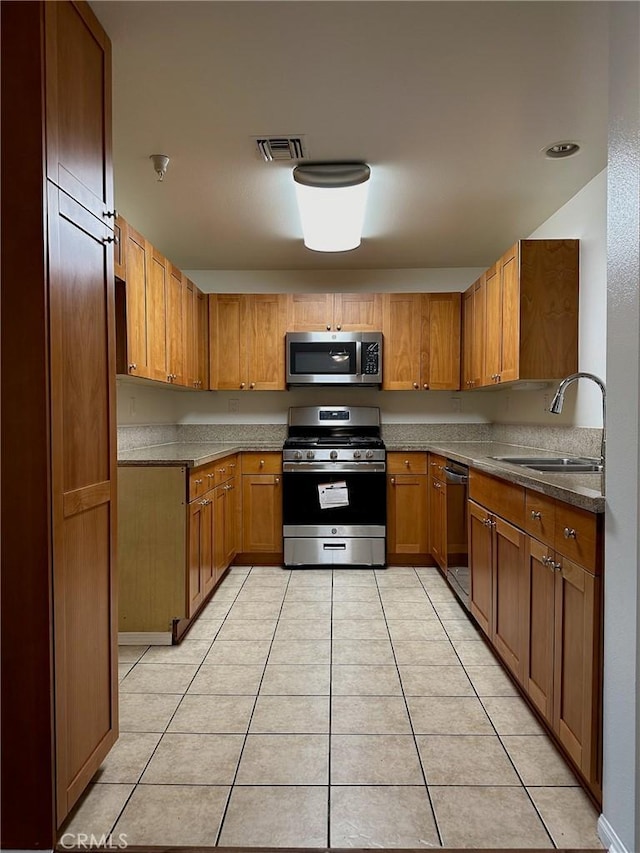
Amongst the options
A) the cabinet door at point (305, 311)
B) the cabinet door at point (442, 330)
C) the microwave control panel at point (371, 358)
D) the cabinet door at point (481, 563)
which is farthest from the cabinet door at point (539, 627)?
the cabinet door at point (305, 311)

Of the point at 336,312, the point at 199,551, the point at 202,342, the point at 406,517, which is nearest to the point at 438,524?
the point at 406,517

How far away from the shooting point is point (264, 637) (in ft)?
9.67

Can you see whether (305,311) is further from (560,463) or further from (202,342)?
(560,463)

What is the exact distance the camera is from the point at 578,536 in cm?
169

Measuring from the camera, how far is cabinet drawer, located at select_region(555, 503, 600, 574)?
5.22 feet

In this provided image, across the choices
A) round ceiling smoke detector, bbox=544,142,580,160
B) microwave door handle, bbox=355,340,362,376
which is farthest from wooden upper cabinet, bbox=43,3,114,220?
microwave door handle, bbox=355,340,362,376

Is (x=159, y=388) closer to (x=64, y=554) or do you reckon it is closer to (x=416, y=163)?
(x=416, y=163)

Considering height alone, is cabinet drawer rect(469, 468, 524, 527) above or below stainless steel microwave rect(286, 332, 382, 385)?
below

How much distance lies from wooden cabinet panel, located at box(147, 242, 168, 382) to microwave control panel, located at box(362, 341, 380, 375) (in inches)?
65.0

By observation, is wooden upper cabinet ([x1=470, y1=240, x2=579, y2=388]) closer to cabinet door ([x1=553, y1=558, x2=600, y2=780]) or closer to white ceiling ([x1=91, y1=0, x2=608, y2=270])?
white ceiling ([x1=91, y1=0, x2=608, y2=270])

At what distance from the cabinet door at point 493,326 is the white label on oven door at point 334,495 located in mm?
1286

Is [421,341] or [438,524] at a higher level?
[421,341]

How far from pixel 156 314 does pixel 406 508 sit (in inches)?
90.7

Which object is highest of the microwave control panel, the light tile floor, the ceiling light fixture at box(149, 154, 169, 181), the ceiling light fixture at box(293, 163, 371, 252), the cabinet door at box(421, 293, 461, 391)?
the ceiling light fixture at box(149, 154, 169, 181)
